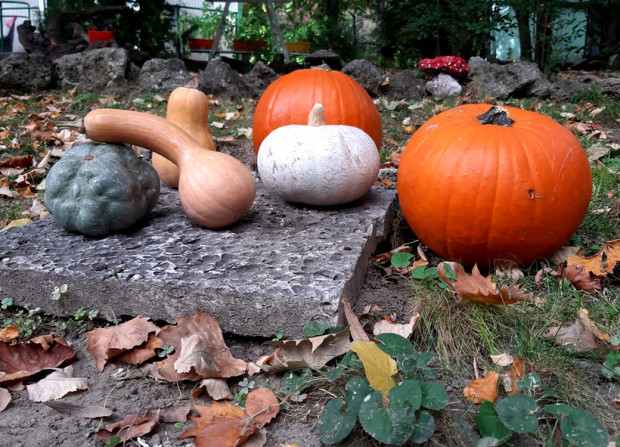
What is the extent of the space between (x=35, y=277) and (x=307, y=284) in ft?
3.22

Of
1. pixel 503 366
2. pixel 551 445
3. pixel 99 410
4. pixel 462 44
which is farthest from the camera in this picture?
pixel 462 44

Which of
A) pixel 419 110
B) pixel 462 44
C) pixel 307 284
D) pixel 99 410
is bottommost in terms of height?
pixel 99 410

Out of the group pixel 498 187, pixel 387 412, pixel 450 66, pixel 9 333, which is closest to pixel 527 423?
pixel 387 412

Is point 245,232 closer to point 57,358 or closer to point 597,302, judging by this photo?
point 57,358

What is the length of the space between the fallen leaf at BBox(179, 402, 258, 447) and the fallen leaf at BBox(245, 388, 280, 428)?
19 mm

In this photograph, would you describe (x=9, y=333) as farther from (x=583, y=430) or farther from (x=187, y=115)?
(x=583, y=430)

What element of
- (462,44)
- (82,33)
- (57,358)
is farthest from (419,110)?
(82,33)

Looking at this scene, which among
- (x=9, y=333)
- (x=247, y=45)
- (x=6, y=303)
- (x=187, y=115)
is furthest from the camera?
(x=247, y=45)

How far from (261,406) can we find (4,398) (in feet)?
2.49

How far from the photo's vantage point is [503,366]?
1620mm

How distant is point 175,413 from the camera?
4.96 feet

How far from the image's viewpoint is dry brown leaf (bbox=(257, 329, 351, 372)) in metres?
1.63

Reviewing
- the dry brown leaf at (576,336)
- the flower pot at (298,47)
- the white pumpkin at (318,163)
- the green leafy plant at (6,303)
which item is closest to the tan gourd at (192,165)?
the white pumpkin at (318,163)

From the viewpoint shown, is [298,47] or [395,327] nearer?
[395,327]
